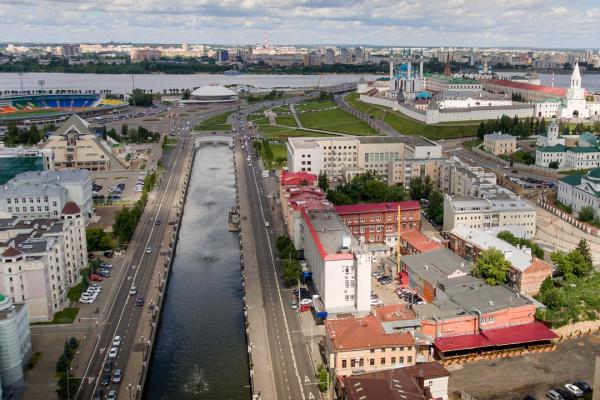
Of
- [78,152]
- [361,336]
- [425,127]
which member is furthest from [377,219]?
[425,127]

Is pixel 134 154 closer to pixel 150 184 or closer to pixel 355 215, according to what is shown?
pixel 150 184

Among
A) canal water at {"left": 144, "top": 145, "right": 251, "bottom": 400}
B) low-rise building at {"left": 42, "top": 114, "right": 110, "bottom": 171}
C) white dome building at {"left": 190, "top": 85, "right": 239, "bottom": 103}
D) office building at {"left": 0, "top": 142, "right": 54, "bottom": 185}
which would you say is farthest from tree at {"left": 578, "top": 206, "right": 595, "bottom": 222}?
white dome building at {"left": 190, "top": 85, "right": 239, "bottom": 103}

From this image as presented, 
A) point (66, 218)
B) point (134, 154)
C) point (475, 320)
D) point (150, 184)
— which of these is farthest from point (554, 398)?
point (134, 154)

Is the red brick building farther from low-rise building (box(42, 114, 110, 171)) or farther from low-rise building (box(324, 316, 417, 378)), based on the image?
low-rise building (box(42, 114, 110, 171))

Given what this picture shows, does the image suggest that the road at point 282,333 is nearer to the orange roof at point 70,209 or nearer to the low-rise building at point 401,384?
the low-rise building at point 401,384

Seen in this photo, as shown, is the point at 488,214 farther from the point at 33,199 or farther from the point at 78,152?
the point at 78,152

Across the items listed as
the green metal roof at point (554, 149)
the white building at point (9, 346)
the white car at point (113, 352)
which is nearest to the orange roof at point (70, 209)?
the white car at point (113, 352)
